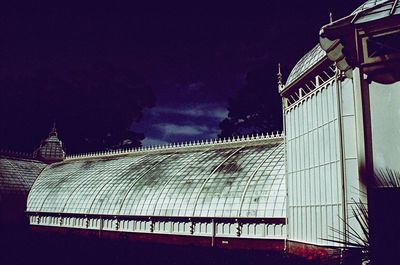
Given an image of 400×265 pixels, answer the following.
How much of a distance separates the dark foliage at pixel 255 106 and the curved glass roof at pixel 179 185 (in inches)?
1064

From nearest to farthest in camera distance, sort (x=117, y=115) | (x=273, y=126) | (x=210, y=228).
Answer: (x=210, y=228) → (x=273, y=126) → (x=117, y=115)

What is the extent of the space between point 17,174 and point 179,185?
72.0 ft

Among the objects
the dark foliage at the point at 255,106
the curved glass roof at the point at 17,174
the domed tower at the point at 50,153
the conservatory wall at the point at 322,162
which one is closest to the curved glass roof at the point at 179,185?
the curved glass roof at the point at 17,174

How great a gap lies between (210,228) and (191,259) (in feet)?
13.5

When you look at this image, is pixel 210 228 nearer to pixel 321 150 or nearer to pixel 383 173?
pixel 321 150

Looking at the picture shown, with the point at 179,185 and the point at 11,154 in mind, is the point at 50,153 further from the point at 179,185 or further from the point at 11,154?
the point at 179,185

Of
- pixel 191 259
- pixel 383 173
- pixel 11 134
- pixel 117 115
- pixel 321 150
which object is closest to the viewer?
pixel 383 173

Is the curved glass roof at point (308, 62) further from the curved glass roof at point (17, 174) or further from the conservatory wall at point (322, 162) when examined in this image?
the curved glass roof at point (17, 174)

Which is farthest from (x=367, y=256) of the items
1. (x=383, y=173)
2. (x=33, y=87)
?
(x=33, y=87)

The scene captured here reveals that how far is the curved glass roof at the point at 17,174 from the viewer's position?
39062mm

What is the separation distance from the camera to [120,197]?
99.5 ft

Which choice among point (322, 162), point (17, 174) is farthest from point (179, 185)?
point (17, 174)

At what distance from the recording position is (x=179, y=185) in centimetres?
2766

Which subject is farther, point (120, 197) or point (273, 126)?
point (273, 126)
